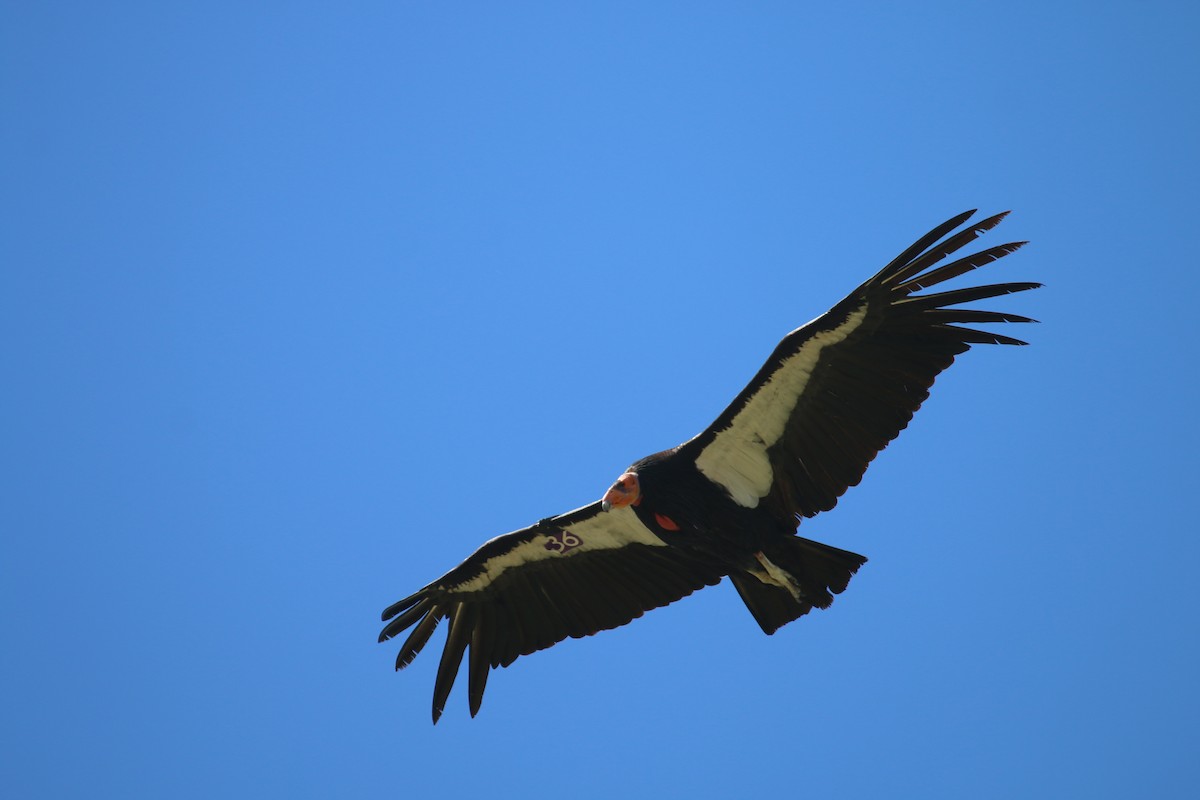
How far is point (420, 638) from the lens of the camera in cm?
1477

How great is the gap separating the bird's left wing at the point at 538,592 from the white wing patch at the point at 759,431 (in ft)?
4.67

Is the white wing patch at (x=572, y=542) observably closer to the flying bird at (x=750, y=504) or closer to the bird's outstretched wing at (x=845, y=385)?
the flying bird at (x=750, y=504)

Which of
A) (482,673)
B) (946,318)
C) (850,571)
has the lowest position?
(850,571)

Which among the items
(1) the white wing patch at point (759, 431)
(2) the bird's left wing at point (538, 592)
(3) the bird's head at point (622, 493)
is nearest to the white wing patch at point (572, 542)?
(2) the bird's left wing at point (538, 592)

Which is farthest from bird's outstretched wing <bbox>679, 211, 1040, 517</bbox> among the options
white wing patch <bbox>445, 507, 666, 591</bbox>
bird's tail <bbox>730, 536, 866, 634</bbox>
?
white wing patch <bbox>445, 507, 666, 591</bbox>

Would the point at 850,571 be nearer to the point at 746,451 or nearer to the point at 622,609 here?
the point at 746,451

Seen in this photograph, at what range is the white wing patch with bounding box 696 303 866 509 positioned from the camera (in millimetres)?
12891

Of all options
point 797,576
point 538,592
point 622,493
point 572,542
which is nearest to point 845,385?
point 797,576

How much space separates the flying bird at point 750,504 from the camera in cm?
1253

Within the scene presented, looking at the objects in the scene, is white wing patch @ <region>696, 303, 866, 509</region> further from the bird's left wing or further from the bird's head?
the bird's left wing

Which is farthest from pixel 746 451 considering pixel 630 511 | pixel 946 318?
Answer: pixel 946 318

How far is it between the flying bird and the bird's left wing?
17 mm

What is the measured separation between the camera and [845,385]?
12898mm

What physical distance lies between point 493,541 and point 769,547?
3.30 metres
